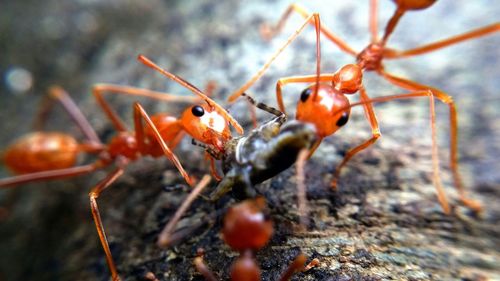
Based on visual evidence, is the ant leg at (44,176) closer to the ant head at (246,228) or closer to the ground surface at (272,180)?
the ground surface at (272,180)

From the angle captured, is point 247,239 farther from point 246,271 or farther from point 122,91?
point 122,91

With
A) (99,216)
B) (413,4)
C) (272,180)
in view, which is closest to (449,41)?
(413,4)

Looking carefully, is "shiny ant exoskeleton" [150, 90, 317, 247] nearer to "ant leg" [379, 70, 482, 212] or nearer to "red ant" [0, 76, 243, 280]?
"red ant" [0, 76, 243, 280]

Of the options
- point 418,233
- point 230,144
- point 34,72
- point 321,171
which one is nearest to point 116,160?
point 230,144

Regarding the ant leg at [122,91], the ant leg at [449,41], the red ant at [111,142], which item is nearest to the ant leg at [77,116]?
the red ant at [111,142]

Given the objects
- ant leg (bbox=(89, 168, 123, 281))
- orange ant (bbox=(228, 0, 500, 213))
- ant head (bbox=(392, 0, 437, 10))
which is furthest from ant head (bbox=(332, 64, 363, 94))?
ant leg (bbox=(89, 168, 123, 281))

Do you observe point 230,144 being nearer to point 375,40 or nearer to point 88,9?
point 375,40
